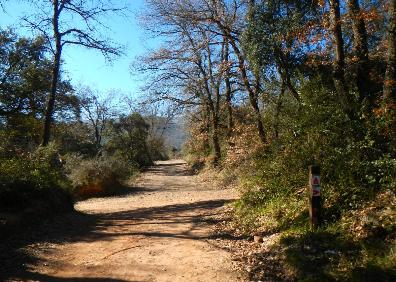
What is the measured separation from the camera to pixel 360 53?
10.8m

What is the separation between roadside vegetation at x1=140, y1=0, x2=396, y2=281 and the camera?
6406 mm

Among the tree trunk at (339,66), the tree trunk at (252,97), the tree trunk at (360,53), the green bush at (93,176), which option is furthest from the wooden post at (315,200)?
the green bush at (93,176)

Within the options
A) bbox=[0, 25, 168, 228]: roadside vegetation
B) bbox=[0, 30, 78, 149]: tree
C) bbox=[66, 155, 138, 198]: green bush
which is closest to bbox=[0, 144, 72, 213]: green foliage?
bbox=[0, 25, 168, 228]: roadside vegetation

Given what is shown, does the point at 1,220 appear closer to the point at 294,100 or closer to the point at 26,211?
the point at 26,211

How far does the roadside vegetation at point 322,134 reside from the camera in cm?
641

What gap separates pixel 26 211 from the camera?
31.5 feet

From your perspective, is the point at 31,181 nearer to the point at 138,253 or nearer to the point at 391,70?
the point at 138,253

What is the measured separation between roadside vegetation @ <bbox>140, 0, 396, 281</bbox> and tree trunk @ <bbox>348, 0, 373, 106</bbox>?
0.09ft

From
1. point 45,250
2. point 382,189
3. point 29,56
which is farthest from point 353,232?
point 29,56

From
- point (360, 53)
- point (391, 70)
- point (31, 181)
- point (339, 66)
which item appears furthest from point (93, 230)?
point (360, 53)

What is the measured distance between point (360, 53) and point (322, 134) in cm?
284

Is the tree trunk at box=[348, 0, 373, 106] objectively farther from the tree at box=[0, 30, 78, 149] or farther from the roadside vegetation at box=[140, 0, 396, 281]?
the tree at box=[0, 30, 78, 149]

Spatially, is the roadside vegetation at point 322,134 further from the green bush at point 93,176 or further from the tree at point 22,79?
the tree at point 22,79

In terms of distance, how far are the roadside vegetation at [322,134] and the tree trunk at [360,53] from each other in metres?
0.03
